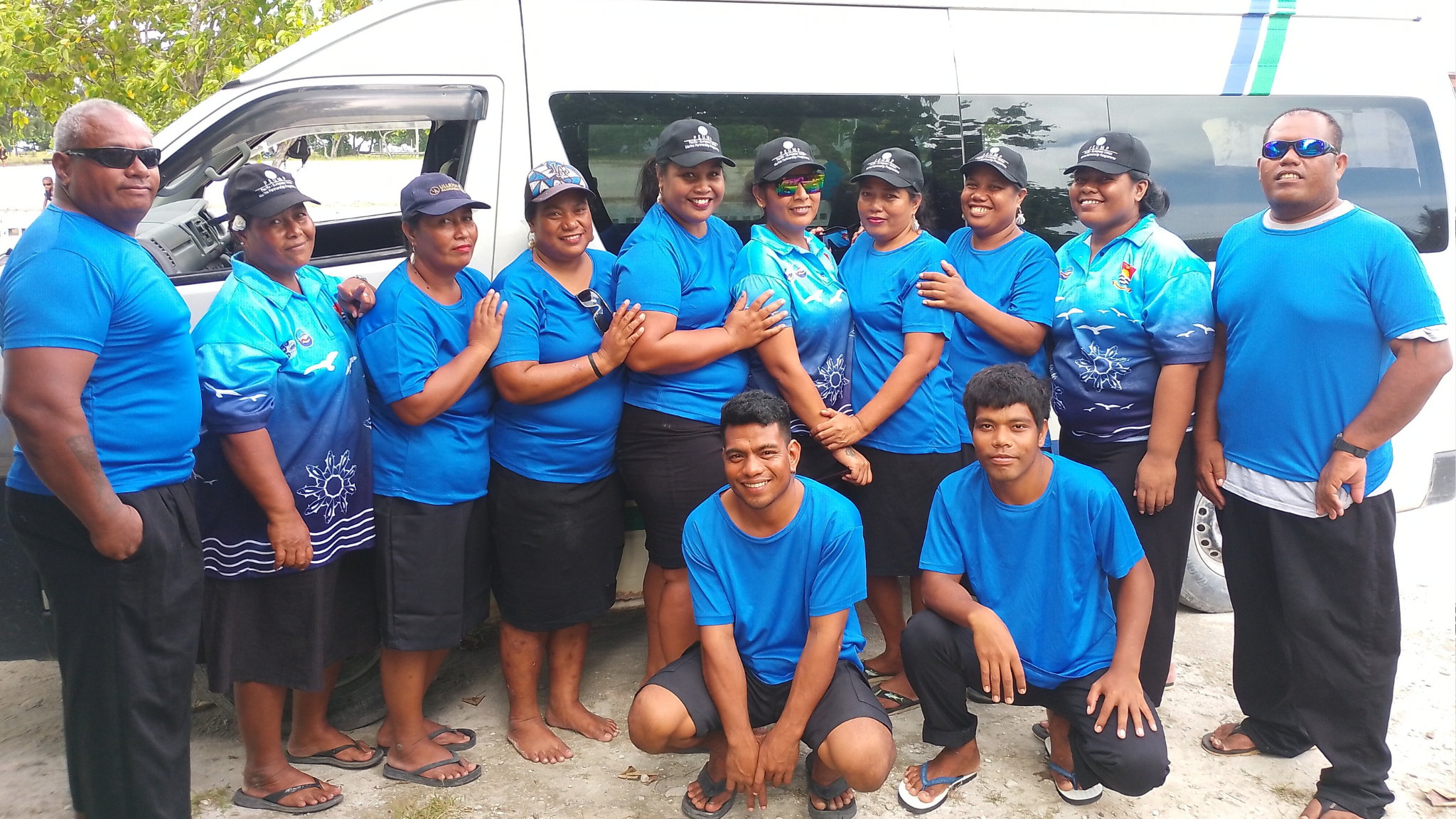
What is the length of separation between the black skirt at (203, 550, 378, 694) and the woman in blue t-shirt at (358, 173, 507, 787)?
20cm

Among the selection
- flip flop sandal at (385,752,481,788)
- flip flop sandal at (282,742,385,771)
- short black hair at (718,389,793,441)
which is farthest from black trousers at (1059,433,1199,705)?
flip flop sandal at (282,742,385,771)

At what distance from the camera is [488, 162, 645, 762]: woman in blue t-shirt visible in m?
2.94

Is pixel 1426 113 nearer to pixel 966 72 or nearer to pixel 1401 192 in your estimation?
pixel 1401 192

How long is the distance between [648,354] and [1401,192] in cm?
340

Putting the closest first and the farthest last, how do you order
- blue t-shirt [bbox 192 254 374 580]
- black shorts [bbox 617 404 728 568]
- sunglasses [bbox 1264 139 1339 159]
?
1. blue t-shirt [bbox 192 254 374 580]
2. sunglasses [bbox 1264 139 1339 159]
3. black shorts [bbox 617 404 728 568]

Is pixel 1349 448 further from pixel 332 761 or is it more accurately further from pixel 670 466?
pixel 332 761

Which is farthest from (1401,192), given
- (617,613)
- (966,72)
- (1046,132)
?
(617,613)

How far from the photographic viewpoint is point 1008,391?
2.72m

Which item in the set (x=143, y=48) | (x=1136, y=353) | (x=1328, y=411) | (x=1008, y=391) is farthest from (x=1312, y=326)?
(x=143, y=48)

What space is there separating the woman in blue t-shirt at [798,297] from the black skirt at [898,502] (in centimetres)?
9

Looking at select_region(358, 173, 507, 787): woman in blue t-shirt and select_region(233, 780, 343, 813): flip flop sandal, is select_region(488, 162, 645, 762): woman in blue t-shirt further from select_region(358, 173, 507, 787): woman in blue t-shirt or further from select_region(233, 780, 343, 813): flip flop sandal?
select_region(233, 780, 343, 813): flip flop sandal

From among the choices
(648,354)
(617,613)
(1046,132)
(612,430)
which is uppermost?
(1046,132)

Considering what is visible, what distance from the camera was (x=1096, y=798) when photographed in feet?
9.61

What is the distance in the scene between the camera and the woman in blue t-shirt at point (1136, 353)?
9.66 ft
